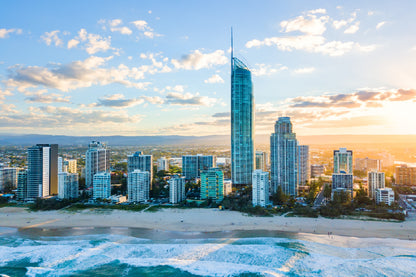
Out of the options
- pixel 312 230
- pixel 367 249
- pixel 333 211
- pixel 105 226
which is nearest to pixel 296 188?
pixel 333 211

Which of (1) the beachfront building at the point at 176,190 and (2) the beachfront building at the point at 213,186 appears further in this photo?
(2) the beachfront building at the point at 213,186

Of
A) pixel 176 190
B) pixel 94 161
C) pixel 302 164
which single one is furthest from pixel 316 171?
Result: pixel 94 161

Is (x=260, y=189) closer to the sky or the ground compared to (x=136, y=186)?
closer to the sky

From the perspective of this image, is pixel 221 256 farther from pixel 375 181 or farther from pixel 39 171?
pixel 39 171

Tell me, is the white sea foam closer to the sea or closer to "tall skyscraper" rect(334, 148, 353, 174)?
the sea

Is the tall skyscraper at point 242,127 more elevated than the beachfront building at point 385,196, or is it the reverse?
the tall skyscraper at point 242,127

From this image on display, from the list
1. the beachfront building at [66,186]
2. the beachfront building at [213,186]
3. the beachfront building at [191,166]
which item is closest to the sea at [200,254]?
the beachfront building at [213,186]

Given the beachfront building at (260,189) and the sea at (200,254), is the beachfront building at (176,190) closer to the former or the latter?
the beachfront building at (260,189)
